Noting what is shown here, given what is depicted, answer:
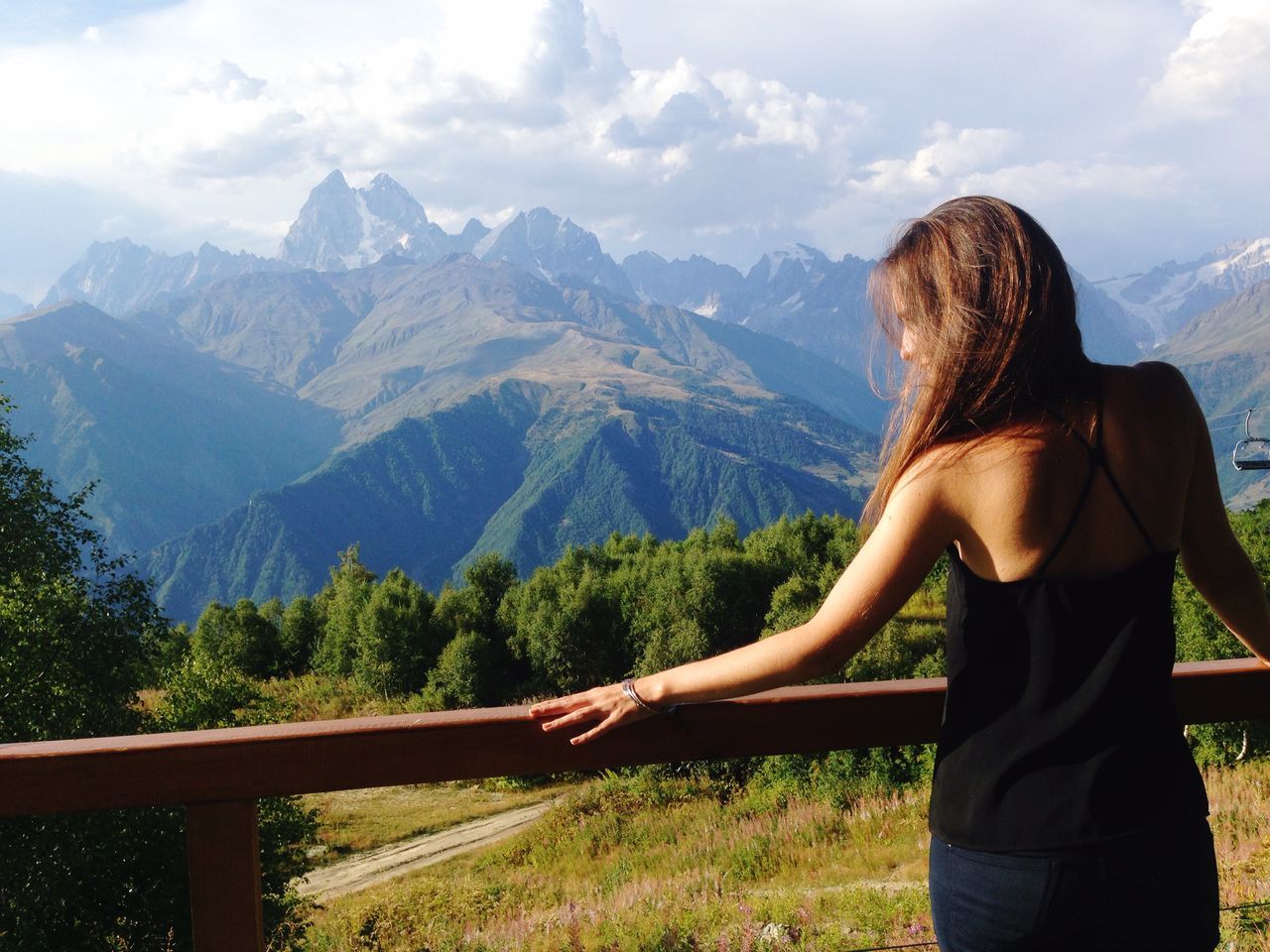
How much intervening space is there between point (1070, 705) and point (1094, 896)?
1.10 ft

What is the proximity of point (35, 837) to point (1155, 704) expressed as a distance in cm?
1273

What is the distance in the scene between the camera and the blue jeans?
5.48 ft

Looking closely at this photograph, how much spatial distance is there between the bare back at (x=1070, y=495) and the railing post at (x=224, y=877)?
1.61 metres

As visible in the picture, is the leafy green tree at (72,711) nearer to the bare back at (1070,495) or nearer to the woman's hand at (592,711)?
the woman's hand at (592,711)

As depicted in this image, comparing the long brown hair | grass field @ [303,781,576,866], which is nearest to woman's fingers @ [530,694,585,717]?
the long brown hair

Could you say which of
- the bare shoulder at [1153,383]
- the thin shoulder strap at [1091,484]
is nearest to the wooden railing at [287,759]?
the thin shoulder strap at [1091,484]

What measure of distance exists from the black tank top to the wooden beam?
0.54 m

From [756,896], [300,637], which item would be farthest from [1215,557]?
[300,637]

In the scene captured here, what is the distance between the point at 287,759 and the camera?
2084mm

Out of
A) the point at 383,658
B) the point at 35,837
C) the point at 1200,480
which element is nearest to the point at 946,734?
the point at 1200,480

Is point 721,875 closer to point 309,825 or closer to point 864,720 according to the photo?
point 864,720

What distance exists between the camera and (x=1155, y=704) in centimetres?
170

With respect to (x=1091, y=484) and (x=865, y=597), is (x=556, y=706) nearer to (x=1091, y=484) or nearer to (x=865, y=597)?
(x=865, y=597)

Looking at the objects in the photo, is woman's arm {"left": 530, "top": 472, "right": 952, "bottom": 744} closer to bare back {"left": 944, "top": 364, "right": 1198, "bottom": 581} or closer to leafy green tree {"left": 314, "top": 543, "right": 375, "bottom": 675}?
bare back {"left": 944, "top": 364, "right": 1198, "bottom": 581}
